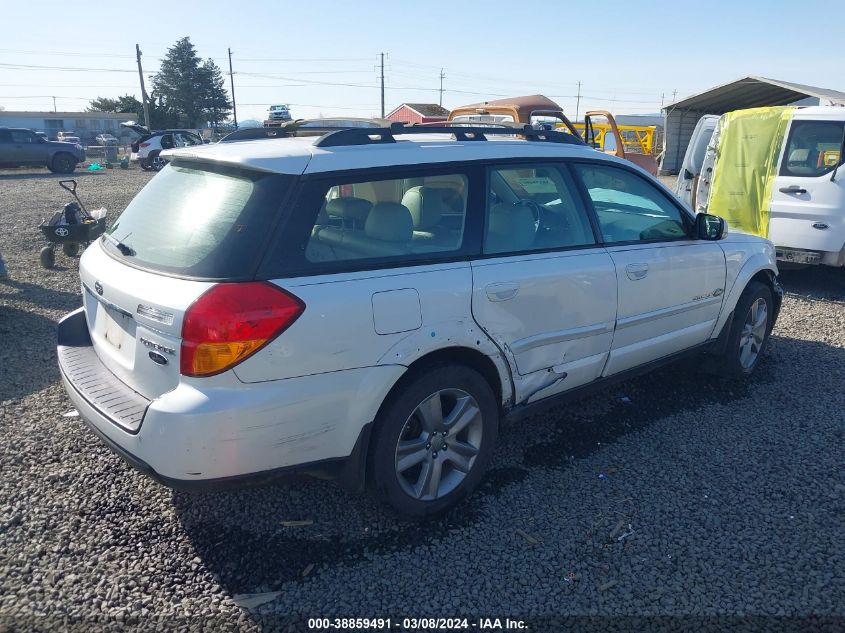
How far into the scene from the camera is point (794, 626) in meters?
2.58

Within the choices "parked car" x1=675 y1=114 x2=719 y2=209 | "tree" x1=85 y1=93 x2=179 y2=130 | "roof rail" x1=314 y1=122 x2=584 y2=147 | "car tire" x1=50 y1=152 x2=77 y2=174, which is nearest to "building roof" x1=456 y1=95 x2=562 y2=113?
"parked car" x1=675 y1=114 x2=719 y2=209

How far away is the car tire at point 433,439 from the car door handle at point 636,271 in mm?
1192

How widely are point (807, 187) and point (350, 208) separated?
6.43m

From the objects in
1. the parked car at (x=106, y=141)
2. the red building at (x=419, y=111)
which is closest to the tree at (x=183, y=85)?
the parked car at (x=106, y=141)

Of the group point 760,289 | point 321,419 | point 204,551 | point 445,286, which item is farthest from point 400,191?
point 760,289

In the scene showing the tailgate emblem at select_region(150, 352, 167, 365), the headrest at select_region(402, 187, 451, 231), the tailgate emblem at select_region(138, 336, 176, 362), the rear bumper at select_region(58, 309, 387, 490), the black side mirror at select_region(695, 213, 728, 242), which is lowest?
the rear bumper at select_region(58, 309, 387, 490)

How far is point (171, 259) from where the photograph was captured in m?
2.81

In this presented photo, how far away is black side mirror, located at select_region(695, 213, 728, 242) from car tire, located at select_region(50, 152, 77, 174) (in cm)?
2664

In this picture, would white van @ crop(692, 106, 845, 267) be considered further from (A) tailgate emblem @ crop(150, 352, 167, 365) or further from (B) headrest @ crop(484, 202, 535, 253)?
(A) tailgate emblem @ crop(150, 352, 167, 365)

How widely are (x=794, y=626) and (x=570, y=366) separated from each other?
1584 millimetres

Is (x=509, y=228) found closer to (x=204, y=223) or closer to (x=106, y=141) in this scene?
(x=204, y=223)

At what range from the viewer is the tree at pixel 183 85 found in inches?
2963

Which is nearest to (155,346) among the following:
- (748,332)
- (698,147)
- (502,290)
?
(502,290)

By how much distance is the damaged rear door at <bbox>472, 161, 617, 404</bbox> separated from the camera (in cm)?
329
